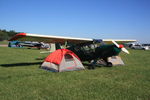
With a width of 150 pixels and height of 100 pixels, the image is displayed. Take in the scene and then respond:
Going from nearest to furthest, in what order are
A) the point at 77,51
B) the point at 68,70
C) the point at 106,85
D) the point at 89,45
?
the point at 106,85
the point at 68,70
the point at 89,45
the point at 77,51

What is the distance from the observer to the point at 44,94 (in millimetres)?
4961

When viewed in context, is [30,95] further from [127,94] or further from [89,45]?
[89,45]

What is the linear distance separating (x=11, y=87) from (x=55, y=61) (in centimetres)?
362

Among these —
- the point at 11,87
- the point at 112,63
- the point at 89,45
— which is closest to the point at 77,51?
the point at 89,45

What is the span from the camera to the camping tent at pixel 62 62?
8.74 metres

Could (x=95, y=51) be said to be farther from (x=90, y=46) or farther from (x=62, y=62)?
(x=62, y=62)

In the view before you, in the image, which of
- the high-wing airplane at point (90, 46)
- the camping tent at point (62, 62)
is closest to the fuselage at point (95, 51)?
the high-wing airplane at point (90, 46)

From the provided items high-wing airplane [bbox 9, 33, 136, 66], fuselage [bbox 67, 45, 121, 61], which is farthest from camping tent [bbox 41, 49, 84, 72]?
fuselage [bbox 67, 45, 121, 61]

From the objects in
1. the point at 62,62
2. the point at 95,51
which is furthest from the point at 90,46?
the point at 62,62

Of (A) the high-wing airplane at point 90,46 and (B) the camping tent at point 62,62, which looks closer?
(B) the camping tent at point 62,62

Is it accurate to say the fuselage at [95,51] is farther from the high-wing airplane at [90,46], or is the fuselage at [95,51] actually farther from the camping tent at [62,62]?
the camping tent at [62,62]

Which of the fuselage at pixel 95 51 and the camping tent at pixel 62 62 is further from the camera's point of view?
the fuselage at pixel 95 51

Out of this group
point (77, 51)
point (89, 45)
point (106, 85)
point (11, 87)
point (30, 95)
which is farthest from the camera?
point (77, 51)

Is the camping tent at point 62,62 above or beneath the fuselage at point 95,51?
beneath
